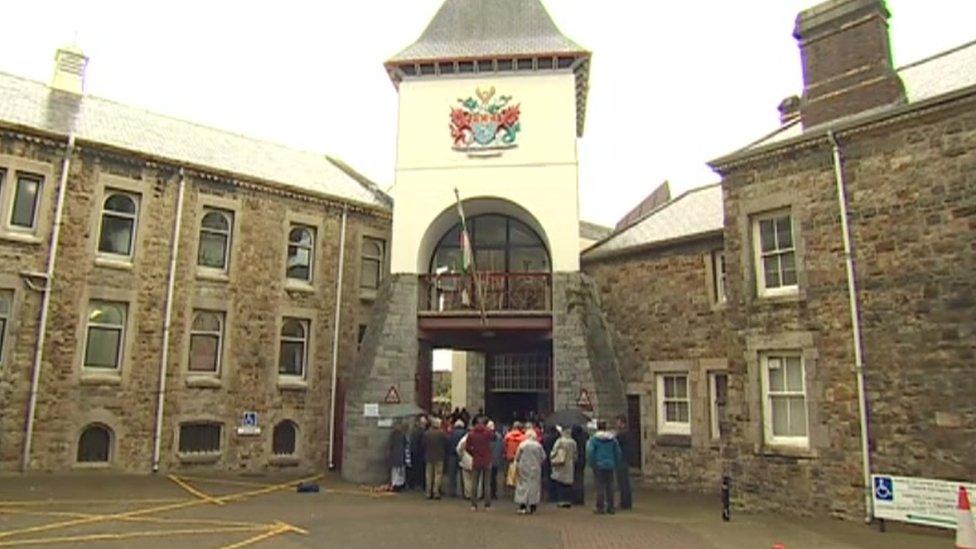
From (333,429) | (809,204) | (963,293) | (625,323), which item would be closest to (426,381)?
(333,429)

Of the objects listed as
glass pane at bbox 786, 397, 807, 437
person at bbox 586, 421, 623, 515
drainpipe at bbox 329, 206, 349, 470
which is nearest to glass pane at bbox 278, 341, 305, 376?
drainpipe at bbox 329, 206, 349, 470

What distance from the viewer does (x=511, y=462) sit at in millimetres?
13867

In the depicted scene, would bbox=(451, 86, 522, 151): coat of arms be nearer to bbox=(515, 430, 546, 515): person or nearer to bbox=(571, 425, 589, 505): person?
bbox=(571, 425, 589, 505): person

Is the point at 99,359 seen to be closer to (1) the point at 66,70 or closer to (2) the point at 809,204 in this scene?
(1) the point at 66,70

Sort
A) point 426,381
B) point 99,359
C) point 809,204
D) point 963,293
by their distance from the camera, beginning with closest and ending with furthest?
point 963,293 → point 809,204 → point 99,359 → point 426,381

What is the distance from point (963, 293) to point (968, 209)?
4.46 feet

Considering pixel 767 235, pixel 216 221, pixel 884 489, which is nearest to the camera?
pixel 884 489

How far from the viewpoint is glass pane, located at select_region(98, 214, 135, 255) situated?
16.6 m

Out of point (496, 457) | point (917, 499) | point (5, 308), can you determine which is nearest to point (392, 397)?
point (496, 457)

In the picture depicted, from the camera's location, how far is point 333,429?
62.6 ft

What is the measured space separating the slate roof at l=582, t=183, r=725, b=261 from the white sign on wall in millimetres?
6934

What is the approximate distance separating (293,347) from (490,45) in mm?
Result: 10372

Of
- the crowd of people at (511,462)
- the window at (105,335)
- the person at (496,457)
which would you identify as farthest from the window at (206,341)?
the person at (496,457)

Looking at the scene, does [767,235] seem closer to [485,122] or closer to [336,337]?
[485,122]
